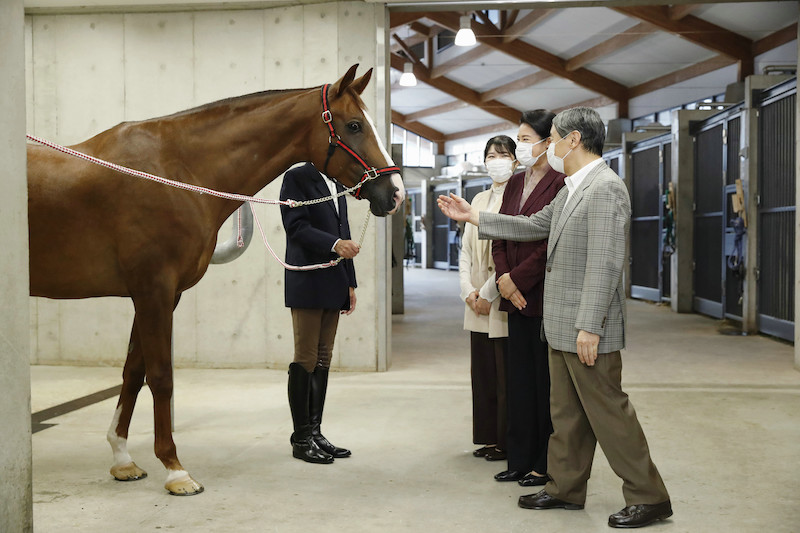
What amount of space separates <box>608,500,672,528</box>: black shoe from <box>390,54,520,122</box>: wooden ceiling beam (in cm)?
1734

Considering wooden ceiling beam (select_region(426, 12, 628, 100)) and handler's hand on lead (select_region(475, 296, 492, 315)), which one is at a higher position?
wooden ceiling beam (select_region(426, 12, 628, 100))

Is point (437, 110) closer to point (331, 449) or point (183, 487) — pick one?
point (331, 449)

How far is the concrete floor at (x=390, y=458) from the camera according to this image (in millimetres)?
2775

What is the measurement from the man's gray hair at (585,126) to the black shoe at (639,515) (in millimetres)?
→ 1197

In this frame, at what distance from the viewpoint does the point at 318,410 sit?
361 cm

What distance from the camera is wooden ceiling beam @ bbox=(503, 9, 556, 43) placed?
1377 centimetres

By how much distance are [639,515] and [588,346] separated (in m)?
0.60


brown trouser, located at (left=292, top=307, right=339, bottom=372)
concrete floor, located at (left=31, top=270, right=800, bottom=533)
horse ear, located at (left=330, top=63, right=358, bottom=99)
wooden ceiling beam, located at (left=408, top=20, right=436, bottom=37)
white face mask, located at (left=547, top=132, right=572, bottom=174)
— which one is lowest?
concrete floor, located at (left=31, top=270, right=800, bottom=533)

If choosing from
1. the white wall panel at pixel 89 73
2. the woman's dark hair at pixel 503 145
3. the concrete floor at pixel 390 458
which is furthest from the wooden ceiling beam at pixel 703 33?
the woman's dark hair at pixel 503 145

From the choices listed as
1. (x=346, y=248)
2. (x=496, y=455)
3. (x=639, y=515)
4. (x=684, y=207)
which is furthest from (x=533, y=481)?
(x=684, y=207)

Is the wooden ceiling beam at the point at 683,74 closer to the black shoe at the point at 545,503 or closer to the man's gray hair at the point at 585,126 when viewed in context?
the man's gray hair at the point at 585,126

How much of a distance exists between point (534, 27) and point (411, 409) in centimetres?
1147

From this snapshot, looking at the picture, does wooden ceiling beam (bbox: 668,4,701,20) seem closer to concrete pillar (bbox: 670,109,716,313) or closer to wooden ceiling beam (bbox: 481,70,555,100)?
concrete pillar (bbox: 670,109,716,313)

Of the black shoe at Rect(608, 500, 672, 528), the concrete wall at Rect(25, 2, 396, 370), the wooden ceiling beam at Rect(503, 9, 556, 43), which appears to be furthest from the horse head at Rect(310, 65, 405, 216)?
the wooden ceiling beam at Rect(503, 9, 556, 43)
